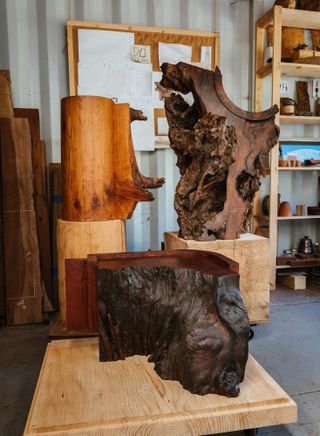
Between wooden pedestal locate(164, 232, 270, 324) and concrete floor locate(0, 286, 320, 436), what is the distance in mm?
226

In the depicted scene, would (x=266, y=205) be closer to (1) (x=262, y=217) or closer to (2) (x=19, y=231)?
(1) (x=262, y=217)

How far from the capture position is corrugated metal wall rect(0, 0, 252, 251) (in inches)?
104

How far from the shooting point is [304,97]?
10.4ft

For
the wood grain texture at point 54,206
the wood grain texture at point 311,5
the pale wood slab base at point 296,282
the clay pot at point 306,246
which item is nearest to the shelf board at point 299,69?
the wood grain texture at point 311,5

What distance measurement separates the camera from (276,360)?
1710 millimetres

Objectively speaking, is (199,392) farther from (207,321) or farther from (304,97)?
(304,97)

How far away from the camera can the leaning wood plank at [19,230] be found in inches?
89.4

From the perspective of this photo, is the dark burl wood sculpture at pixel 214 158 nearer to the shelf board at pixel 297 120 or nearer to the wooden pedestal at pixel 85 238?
the wooden pedestal at pixel 85 238

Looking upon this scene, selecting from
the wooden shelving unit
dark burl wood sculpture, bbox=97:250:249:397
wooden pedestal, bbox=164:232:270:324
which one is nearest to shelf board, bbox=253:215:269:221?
the wooden shelving unit

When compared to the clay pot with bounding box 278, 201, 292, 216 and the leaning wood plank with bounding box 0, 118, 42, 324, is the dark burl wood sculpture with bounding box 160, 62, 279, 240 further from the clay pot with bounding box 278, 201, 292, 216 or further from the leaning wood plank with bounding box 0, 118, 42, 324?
the clay pot with bounding box 278, 201, 292, 216

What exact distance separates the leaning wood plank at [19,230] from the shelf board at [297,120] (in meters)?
2.03

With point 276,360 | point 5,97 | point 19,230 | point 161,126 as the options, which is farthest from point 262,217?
point 5,97

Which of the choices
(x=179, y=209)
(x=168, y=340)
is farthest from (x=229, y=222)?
(x=168, y=340)

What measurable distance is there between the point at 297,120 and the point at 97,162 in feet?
7.48
